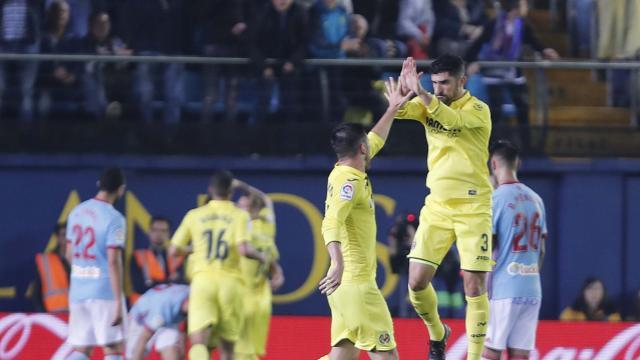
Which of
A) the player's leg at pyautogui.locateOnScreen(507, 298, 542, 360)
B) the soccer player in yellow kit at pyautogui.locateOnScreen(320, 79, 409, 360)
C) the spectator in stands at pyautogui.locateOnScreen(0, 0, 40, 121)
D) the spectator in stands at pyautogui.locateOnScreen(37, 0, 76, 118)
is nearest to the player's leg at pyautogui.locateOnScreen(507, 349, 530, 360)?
the player's leg at pyautogui.locateOnScreen(507, 298, 542, 360)

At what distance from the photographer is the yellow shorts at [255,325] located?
12.4 meters

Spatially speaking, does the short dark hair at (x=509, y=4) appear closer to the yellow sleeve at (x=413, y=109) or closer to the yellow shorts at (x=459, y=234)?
the yellow shorts at (x=459, y=234)

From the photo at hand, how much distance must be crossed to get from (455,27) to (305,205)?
99.5 inches

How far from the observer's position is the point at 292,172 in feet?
51.6

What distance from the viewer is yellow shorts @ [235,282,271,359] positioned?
12445 mm

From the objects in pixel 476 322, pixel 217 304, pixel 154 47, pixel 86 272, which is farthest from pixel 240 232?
pixel 154 47

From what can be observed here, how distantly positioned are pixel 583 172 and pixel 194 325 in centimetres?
573

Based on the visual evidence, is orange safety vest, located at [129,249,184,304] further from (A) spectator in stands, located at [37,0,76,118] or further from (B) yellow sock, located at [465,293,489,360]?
(B) yellow sock, located at [465,293,489,360]

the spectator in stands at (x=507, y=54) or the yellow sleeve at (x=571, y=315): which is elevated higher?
the spectator in stands at (x=507, y=54)

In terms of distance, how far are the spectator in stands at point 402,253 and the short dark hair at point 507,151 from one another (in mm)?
3233

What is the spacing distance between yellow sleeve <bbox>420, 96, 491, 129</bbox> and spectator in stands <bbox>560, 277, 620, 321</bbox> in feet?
17.5

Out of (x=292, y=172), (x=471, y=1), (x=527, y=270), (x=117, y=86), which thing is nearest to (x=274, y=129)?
(x=292, y=172)

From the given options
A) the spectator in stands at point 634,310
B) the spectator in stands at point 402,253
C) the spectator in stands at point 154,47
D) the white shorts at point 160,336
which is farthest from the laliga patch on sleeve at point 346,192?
the spectator in stands at point 634,310

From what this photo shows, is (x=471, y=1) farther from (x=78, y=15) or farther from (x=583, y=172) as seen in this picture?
(x=78, y=15)
